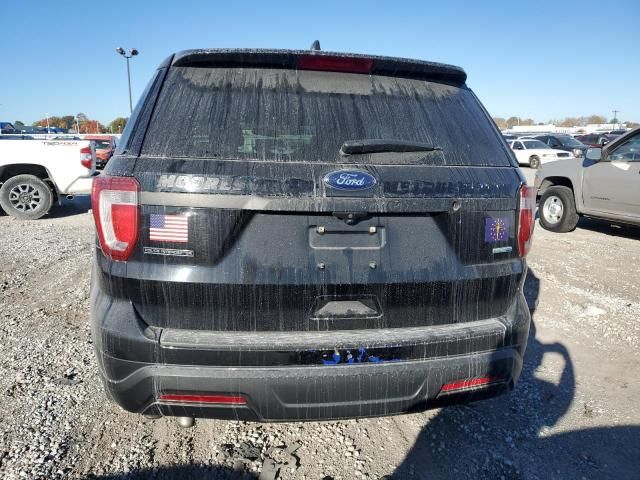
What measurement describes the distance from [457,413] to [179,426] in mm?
1665

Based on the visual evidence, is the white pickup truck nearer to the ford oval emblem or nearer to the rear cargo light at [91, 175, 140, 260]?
the rear cargo light at [91, 175, 140, 260]

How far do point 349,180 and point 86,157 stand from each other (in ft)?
27.3

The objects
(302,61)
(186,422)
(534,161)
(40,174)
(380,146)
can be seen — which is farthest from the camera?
(534,161)

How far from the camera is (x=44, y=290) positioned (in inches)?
183

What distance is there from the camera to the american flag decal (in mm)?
1730

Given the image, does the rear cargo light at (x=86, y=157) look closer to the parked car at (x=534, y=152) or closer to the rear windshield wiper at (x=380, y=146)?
the rear windshield wiper at (x=380, y=146)

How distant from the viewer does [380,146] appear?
6.32 feet

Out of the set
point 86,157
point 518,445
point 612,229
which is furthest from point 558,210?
point 86,157

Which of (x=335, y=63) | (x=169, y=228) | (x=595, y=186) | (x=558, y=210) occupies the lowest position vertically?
(x=558, y=210)

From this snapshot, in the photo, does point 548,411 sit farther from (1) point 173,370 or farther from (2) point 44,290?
(2) point 44,290

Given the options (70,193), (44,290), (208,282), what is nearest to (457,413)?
(208,282)

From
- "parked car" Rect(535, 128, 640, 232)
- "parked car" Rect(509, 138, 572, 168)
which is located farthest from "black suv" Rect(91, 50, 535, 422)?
"parked car" Rect(509, 138, 572, 168)

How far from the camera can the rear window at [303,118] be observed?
186 cm

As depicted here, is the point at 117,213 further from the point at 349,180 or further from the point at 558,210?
the point at 558,210
